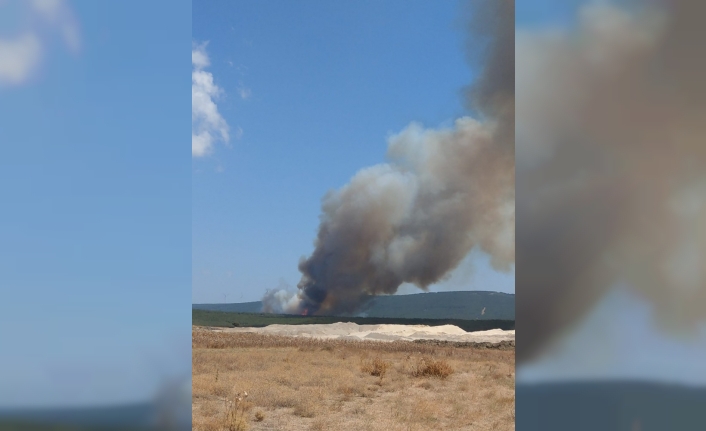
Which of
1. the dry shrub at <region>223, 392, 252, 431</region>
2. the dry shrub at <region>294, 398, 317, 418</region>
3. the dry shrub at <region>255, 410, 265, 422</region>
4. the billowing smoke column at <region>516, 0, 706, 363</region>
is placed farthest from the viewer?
the dry shrub at <region>294, 398, 317, 418</region>

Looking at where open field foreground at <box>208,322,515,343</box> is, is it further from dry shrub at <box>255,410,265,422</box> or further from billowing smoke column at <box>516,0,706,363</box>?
billowing smoke column at <box>516,0,706,363</box>

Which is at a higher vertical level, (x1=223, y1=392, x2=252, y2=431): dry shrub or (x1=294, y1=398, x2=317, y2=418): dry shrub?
(x1=223, y1=392, x2=252, y2=431): dry shrub

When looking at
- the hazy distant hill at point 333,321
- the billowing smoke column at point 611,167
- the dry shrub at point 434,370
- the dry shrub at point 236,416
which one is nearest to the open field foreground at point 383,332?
the hazy distant hill at point 333,321

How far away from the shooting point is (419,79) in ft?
41.5

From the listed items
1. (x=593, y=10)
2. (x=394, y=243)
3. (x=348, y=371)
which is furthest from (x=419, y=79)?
(x=593, y=10)

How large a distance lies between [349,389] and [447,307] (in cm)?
992

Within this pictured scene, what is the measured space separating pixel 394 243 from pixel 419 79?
4.13 meters

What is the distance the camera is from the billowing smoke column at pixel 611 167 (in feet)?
8.32

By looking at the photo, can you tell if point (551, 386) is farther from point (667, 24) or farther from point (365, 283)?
point (365, 283)

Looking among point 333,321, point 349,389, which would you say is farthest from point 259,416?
point 333,321

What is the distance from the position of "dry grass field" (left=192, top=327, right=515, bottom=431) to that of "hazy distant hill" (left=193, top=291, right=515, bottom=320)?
15.0 feet

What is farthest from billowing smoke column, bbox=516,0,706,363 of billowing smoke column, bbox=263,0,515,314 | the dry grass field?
billowing smoke column, bbox=263,0,515,314

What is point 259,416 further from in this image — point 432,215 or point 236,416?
point 432,215

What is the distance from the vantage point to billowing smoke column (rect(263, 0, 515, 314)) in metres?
12.0
